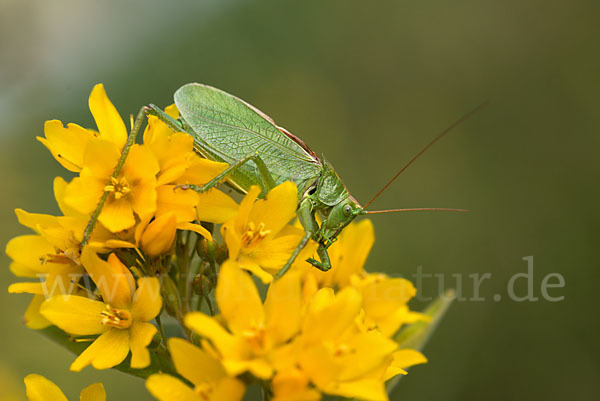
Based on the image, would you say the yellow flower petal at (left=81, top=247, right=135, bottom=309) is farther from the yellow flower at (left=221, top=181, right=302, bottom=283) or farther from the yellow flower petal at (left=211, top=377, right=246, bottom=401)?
the yellow flower petal at (left=211, top=377, right=246, bottom=401)

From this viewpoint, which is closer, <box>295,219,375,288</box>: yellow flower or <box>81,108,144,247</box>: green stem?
<box>81,108,144,247</box>: green stem

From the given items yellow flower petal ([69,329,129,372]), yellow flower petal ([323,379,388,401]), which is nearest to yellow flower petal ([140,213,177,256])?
yellow flower petal ([69,329,129,372])

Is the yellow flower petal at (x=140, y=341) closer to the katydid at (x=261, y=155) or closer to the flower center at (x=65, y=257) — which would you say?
the flower center at (x=65, y=257)

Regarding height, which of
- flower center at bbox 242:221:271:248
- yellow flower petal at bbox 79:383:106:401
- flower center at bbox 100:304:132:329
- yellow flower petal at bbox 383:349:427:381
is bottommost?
yellow flower petal at bbox 383:349:427:381

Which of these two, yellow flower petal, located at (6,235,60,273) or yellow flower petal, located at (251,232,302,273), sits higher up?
yellow flower petal, located at (6,235,60,273)

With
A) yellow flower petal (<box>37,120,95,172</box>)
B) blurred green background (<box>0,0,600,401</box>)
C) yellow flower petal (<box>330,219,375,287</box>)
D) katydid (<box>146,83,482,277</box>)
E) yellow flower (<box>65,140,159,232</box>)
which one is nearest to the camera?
yellow flower (<box>65,140,159,232</box>)

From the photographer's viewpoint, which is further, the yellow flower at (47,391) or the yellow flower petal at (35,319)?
the yellow flower petal at (35,319)

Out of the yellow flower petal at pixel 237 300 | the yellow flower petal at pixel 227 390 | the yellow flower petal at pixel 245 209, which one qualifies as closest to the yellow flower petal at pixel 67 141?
the yellow flower petal at pixel 245 209

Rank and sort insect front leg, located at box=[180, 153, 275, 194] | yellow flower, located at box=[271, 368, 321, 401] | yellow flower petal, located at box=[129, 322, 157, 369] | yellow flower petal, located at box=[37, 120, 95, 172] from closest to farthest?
yellow flower, located at box=[271, 368, 321, 401]
yellow flower petal, located at box=[129, 322, 157, 369]
yellow flower petal, located at box=[37, 120, 95, 172]
insect front leg, located at box=[180, 153, 275, 194]

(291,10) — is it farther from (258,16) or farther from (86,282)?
(86,282)
